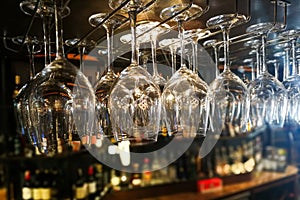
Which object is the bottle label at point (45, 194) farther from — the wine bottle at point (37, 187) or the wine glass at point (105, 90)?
the wine glass at point (105, 90)

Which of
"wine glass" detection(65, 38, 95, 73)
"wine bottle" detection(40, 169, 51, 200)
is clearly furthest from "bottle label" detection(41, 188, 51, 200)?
"wine glass" detection(65, 38, 95, 73)

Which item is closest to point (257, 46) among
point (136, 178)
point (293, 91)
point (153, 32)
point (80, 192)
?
point (293, 91)

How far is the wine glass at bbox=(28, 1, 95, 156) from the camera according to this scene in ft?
1.77

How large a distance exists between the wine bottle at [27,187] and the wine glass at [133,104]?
1.53 m

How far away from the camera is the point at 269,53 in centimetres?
99

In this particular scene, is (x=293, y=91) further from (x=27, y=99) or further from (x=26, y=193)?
(x=26, y=193)

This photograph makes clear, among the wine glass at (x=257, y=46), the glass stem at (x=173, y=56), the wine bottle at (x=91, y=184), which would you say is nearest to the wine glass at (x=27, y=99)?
the glass stem at (x=173, y=56)

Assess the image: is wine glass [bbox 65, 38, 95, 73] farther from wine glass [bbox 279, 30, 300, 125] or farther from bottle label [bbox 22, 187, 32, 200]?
bottle label [bbox 22, 187, 32, 200]

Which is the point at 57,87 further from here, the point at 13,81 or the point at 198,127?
the point at 13,81

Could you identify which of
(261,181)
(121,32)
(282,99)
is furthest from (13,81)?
(261,181)

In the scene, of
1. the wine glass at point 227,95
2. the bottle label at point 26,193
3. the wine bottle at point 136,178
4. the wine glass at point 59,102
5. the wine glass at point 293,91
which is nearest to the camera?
the wine glass at point 59,102

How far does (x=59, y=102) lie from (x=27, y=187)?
5.20ft

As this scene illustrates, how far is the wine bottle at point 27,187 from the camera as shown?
1.93 m

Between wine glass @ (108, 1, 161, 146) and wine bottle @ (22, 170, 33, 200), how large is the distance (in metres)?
1.53
